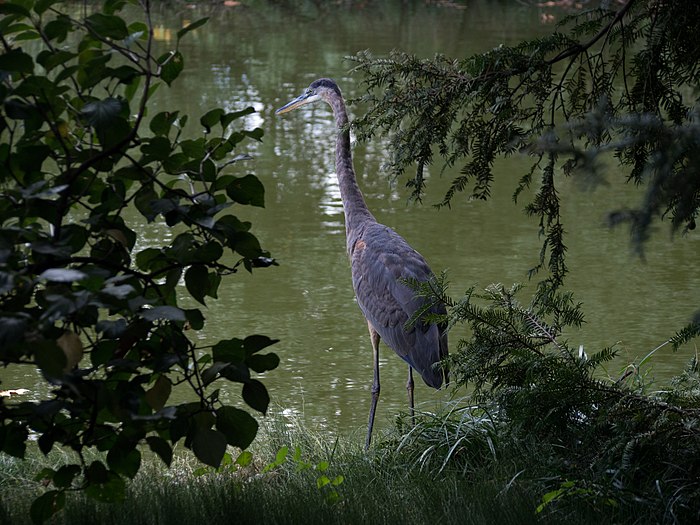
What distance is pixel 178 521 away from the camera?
3230 millimetres

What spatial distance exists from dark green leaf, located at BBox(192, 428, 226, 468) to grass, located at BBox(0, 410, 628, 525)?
2.35 feet

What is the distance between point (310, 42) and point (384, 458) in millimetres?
16087

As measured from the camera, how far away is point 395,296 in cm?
564

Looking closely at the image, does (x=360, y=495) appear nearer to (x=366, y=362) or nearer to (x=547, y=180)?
(x=547, y=180)

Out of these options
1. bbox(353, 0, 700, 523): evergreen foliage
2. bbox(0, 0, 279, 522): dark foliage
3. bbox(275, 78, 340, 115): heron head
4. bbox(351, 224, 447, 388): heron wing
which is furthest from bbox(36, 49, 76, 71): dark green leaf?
bbox(275, 78, 340, 115): heron head

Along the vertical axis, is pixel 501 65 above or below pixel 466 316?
above

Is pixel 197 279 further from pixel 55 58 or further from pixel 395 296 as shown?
pixel 395 296

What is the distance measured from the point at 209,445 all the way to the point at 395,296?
3.13 m

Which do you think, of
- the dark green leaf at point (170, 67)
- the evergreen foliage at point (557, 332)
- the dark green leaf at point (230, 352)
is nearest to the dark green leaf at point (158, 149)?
the dark green leaf at point (170, 67)

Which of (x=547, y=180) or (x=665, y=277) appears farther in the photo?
(x=665, y=277)

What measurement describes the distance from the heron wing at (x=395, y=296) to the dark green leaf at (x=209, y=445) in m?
2.64

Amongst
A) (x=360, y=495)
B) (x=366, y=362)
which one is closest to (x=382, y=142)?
(x=366, y=362)

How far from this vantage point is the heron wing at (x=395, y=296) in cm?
533

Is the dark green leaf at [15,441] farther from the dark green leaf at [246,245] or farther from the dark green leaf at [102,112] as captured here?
the dark green leaf at [102,112]
